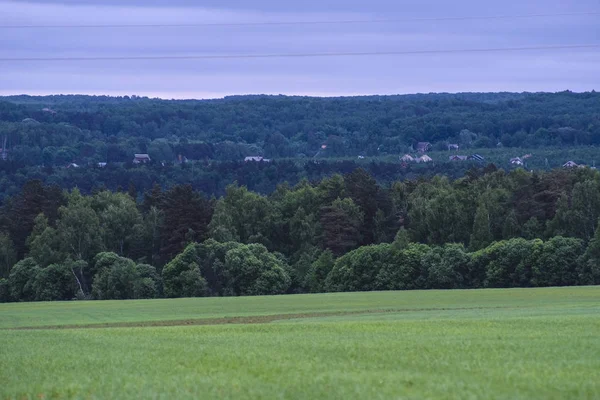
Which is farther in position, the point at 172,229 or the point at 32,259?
the point at 172,229

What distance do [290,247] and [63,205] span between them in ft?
90.2

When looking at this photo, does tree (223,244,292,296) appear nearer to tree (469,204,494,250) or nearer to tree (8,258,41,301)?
tree (469,204,494,250)

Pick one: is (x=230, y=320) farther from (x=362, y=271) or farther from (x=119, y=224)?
(x=119, y=224)

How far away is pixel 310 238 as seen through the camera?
12069 centimetres

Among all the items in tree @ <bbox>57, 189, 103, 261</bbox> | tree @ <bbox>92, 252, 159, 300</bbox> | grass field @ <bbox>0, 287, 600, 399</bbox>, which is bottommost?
tree @ <bbox>92, 252, 159, 300</bbox>

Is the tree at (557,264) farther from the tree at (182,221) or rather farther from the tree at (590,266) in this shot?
the tree at (182,221)

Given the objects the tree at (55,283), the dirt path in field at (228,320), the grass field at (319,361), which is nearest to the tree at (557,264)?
the dirt path in field at (228,320)

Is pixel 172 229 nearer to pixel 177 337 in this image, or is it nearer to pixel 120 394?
pixel 177 337

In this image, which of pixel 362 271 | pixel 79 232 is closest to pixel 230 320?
pixel 362 271

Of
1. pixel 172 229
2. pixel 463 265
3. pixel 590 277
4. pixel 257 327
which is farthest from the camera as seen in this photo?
pixel 172 229

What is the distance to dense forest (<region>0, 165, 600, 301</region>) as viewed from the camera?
99.5m

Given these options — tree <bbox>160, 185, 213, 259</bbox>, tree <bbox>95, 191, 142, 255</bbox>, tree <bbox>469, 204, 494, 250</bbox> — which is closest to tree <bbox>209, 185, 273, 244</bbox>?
tree <bbox>160, 185, 213, 259</bbox>

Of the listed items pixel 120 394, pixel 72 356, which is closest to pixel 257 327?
pixel 72 356

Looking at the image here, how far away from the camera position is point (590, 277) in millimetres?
92312
